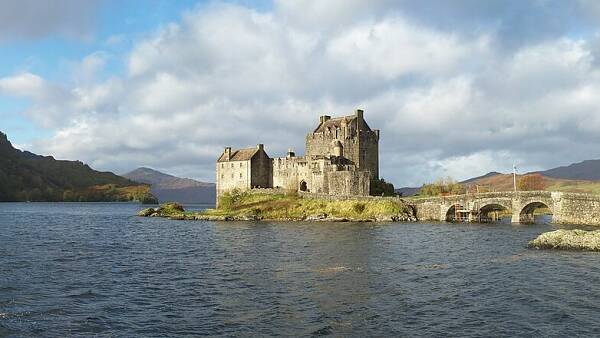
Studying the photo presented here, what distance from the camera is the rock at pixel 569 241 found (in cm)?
4338

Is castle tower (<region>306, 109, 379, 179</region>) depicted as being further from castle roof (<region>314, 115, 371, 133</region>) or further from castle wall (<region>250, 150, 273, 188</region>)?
castle wall (<region>250, 150, 273, 188</region>)

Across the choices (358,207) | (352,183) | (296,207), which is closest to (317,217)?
(296,207)

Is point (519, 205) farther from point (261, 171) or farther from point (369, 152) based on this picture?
point (261, 171)

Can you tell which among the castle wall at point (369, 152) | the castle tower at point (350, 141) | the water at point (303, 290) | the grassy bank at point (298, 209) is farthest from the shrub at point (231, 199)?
the water at point (303, 290)

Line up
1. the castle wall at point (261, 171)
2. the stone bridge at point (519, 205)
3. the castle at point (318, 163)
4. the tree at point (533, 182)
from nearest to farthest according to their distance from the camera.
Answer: the stone bridge at point (519, 205), the castle at point (318, 163), the castle wall at point (261, 171), the tree at point (533, 182)

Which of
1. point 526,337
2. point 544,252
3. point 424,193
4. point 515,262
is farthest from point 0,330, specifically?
point 424,193

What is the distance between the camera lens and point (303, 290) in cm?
2902

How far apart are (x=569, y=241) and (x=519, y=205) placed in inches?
1276

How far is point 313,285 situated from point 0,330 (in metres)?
15.5

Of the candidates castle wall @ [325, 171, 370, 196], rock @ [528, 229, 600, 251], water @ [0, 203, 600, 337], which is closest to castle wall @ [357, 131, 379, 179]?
castle wall @ [325, 171, 370, 196]

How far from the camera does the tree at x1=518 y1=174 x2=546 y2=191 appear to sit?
131 meters

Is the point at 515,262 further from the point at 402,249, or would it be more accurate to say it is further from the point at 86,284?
the point at 86,284

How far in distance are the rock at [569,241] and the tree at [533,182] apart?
281 ft

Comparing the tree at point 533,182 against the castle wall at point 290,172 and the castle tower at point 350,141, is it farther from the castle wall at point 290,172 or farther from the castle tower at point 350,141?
the castle wall at point 290,172
